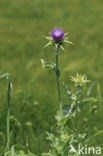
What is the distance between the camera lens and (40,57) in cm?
412

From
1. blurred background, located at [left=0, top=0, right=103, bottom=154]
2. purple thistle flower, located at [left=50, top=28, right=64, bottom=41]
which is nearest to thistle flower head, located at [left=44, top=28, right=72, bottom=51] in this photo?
purple thistle flower, located at [left=50, top=28, right=64, bottom=41]

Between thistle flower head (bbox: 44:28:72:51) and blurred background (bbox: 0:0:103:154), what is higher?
blurred background (bbox: 0:0:103:154)

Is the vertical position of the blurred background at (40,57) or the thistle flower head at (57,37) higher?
the blurred background at (40,57)

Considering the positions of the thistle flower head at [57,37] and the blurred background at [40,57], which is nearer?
the thistle flower head at [57,37]

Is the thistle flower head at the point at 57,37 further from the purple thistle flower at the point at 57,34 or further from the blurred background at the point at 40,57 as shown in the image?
the blurred background at the point at 40,57

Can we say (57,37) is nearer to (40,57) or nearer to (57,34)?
(57,34)

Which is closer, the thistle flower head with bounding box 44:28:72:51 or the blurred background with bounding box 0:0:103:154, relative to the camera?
the thistle flower head with bounding box 44:28:72:51

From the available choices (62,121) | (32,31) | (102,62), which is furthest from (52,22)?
(62,121)

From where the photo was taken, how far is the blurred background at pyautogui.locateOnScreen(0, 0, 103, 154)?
1.85 metres

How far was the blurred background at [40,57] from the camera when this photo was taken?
73.0 inches

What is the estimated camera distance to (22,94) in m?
2.04

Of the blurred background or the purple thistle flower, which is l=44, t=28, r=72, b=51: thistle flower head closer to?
the purple thistle flower

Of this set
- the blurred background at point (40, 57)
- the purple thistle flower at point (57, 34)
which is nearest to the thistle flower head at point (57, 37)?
the purple thistle flower at point (57, 34)

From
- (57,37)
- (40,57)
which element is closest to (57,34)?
(57,37)
